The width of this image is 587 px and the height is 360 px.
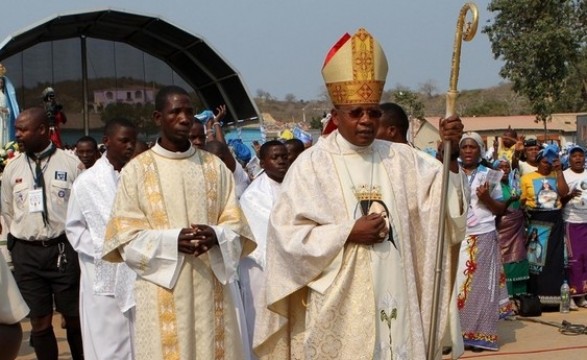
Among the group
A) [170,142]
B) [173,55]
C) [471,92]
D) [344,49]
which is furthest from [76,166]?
[471,92]

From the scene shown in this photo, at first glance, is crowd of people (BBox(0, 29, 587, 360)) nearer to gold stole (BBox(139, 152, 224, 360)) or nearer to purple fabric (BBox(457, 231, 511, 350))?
gold stole (BBox(139, 152, 224, 360))

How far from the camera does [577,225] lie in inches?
452

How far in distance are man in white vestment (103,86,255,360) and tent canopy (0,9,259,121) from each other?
14.9 metres

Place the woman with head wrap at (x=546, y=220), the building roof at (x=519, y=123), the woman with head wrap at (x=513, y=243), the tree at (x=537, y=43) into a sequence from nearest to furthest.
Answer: the woman with head wrap at (x=513, y=243)
the woman with head wrap at (x=546, y=220)
the tree at (x=537, y=43)
the building roof at (x=519, y=123)

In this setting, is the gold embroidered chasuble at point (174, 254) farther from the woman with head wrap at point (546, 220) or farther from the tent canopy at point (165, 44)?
the tent canopy at point (165, 44)

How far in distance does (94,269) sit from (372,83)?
9.01ft

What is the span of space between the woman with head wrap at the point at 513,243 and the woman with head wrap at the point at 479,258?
969 mm

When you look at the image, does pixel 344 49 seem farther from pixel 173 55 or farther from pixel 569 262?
pixel 173 55

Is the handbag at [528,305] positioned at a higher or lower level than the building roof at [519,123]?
lower

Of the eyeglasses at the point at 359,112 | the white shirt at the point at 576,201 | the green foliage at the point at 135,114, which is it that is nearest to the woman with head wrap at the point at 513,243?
the white shirt at the point at 576,201

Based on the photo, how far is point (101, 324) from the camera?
664 centimetres

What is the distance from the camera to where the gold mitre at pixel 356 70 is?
4.88m

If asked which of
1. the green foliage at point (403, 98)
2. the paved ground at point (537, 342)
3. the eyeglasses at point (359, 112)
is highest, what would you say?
the green foliage at point (403, 98)

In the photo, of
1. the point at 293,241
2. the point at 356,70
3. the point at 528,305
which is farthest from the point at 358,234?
the point at 528,305
